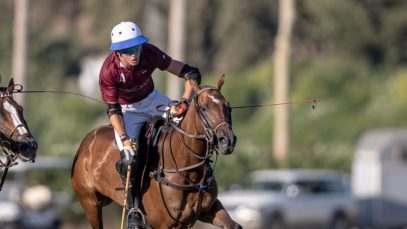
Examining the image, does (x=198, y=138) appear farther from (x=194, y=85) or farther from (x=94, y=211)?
(x=94, y=211)

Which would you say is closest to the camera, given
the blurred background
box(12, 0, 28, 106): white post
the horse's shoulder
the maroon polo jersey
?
the maroon polo jersey

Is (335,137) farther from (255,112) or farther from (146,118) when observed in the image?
(146,118)

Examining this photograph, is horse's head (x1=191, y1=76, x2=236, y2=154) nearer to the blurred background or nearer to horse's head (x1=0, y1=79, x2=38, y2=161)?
horse's head (x1=0, y1=79, x2=38, y2=161)

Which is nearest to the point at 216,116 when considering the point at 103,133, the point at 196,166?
the point at 196,166

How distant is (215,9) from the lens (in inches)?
2346

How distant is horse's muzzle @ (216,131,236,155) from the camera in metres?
11.5

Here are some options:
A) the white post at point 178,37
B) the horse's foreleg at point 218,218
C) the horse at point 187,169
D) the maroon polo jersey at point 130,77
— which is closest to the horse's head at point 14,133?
the maroon polo jersey at point 130,77

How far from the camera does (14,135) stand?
12453 mm

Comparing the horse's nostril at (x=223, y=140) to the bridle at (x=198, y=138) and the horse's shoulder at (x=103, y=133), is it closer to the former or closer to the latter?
the bridle at (x=198, y=138)

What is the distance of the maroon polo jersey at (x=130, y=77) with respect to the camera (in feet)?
Result: 42.3

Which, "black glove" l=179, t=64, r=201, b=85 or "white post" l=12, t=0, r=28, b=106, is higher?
"white post" l=12, t=0, r=28, b=106

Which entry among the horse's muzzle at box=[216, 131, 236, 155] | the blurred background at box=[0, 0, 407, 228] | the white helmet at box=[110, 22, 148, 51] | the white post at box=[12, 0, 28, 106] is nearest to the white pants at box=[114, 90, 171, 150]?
the white helmet at box=[110, 22, 148, 51]

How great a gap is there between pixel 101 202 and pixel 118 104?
1745 mm

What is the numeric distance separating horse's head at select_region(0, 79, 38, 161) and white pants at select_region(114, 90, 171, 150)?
114 centimetres
